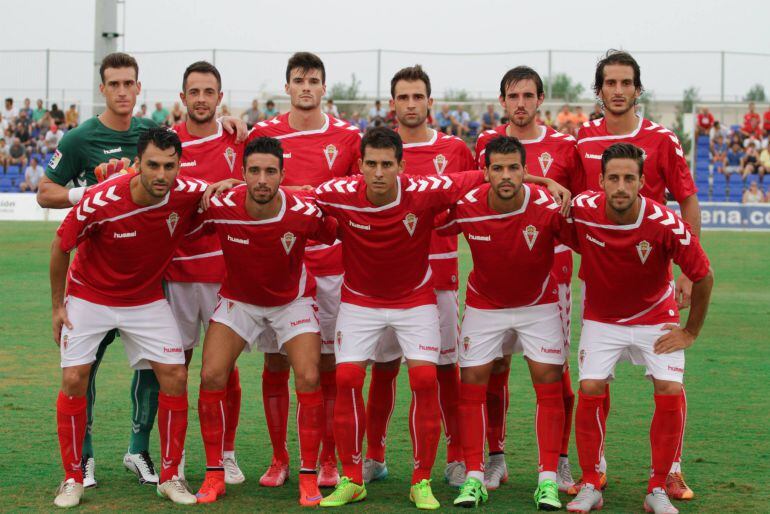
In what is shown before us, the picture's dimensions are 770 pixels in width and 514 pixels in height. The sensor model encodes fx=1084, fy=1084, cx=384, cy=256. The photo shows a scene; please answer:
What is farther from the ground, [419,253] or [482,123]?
[482,123]

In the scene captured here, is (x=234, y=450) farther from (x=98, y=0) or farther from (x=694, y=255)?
(x=98, y=0)

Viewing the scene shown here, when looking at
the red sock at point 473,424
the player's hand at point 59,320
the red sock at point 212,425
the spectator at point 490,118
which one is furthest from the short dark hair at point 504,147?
the spectator at point 490,118

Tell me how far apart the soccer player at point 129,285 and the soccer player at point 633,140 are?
254 cm

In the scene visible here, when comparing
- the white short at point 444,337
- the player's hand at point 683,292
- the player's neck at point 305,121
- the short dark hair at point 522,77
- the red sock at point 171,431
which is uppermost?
the short dark hair at point 522,77

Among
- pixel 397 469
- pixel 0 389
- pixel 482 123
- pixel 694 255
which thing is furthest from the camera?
pixel 482 123

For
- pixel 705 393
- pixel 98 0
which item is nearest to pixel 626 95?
pixel 705 393

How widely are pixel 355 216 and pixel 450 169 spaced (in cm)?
103

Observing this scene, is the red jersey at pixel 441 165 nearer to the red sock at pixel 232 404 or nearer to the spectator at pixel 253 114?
the red sock at pixel 232 404

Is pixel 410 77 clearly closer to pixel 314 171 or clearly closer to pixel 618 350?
pixel 314 171

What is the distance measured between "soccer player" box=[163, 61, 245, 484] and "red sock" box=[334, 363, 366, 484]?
0.88 metres

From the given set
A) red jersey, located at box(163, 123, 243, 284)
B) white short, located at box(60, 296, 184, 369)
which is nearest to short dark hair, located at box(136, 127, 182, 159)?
red jersey, located at box(163, 123, 243, 284)

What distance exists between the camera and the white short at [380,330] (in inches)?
260

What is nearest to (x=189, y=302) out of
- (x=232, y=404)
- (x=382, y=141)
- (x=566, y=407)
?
(x=232, y=404)

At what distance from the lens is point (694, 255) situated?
6199mm
